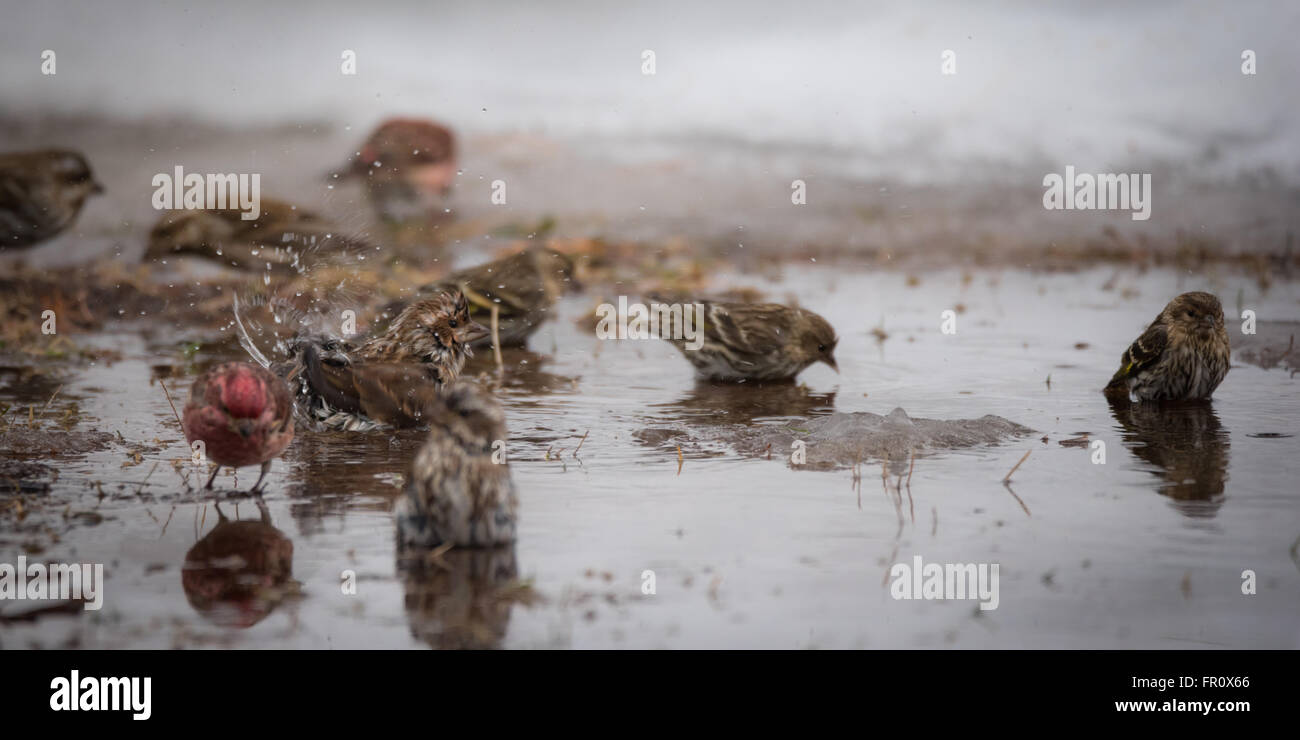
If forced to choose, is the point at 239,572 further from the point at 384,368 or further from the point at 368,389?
the point at 384,368

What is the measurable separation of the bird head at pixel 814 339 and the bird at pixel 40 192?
7.74 meters

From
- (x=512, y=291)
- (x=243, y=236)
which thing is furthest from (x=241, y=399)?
(x=243, y=236)

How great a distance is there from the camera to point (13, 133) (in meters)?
17.6

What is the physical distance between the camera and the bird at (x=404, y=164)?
16734mm

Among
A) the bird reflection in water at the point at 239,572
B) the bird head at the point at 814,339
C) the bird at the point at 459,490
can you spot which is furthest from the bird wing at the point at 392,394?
the bird head at the point at 814,339

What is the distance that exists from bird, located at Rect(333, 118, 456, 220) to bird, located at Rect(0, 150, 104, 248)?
396cm

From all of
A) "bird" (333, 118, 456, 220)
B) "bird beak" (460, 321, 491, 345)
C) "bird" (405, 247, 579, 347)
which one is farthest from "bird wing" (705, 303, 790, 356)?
"bird" (333, 118, 456, 220)

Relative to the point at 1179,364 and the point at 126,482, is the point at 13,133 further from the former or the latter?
the point at 1179,364

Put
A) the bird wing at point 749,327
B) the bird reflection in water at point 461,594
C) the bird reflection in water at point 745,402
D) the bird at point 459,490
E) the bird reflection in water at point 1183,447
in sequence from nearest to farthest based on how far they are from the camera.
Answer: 1. the bird reflection in water at point 461,594
2. the bird at point 459,490
3. the bird reflection in water at point 1183,447
4. the bird reflection in water at point 745,402
5. the bird wing at point 749,327

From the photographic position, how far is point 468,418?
475 centimetres

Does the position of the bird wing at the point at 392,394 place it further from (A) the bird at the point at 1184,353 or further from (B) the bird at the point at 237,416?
(A) the bird at the point at 1184,353

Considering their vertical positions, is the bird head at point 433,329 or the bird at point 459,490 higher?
the bird head at point 433,329

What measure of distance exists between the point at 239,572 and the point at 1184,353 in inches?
221
